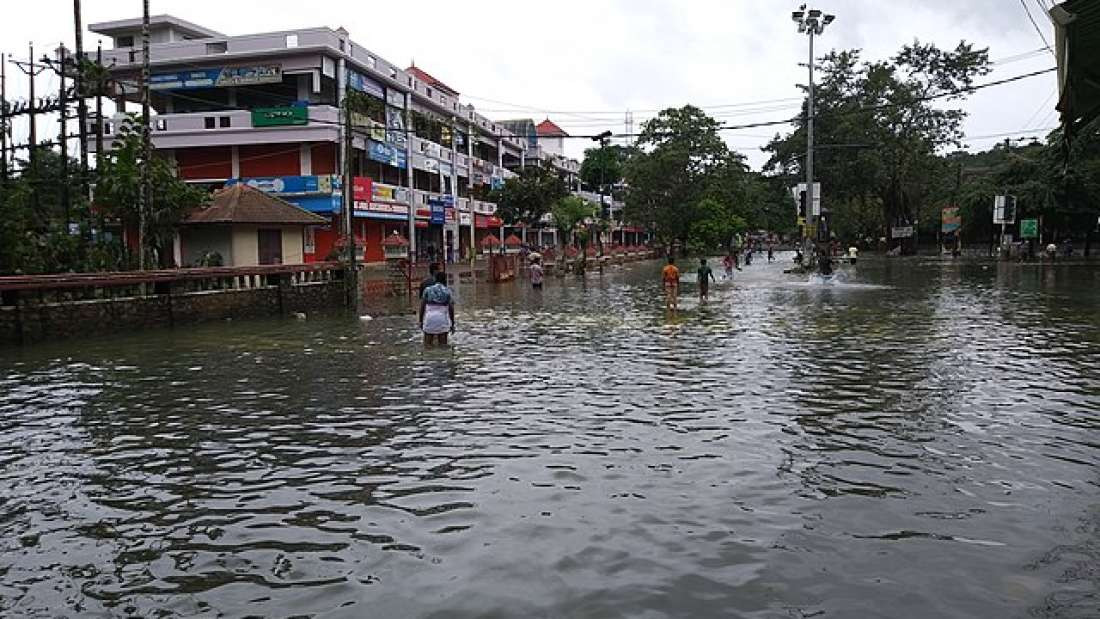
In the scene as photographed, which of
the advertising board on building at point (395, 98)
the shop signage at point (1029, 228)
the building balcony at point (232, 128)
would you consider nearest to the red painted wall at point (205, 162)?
the building balcony at point (232, 128)

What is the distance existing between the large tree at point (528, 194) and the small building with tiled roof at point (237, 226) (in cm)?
2651

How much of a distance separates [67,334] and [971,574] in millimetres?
18860

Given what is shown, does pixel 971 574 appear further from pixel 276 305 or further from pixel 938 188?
pixel 938 188

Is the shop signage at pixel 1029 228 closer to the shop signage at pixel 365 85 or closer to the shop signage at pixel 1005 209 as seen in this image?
the shop signage at pixel 1005 209

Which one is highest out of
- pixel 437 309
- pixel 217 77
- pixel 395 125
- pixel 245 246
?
pixel 217 77

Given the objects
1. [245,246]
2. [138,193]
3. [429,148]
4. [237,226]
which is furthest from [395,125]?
[138,193]

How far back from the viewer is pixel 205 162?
1881 inches

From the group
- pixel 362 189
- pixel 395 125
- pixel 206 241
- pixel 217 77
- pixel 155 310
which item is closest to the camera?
pixel 155 310

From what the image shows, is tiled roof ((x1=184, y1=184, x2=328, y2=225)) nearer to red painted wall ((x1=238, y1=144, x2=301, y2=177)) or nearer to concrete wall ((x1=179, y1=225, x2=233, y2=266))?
concrete wall ((x1=179, y1=225, x2=233, y2=266))

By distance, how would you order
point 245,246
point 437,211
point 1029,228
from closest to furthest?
point 245,246
point 1029,228
point 437,211

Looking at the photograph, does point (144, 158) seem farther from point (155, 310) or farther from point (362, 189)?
point (362, 189)

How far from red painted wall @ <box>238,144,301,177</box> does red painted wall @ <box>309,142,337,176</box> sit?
35.5 inches

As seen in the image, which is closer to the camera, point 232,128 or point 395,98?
point 232,128

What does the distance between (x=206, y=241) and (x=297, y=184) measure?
43.2 feet
